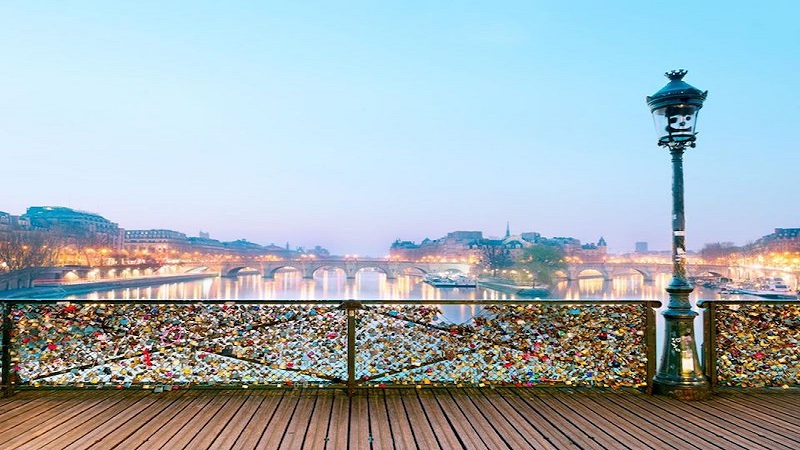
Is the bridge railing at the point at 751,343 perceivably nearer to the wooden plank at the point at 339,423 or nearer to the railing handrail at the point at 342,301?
the railing handrail at the point at 342,301

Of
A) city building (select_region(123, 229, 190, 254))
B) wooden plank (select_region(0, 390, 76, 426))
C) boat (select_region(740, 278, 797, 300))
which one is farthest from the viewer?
city building (select_region(123, 229, 190, 254))

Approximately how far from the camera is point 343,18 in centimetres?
6456

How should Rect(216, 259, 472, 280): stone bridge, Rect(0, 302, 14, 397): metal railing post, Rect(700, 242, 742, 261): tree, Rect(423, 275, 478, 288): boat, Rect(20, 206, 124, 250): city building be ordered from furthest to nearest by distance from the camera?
1. Rect(700, 242, 742, 261): tree
2. Rect(20, 206, 124, 250): city building
3. Rect(216, 259, 472, 280): stone bridge
4. Rect(423, 275, 478, 288): boat
5. Rect(0, 302, 14, 397): metal railing post

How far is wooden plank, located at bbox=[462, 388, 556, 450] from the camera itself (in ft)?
13.0

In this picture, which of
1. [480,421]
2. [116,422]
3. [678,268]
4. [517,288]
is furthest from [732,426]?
[517,288]

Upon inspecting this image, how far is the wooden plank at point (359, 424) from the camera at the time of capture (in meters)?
3.94

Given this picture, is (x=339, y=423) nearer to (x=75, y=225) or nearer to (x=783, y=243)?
(x=75, y=225)

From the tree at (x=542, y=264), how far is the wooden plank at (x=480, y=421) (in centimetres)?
6828

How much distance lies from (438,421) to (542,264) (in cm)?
7562

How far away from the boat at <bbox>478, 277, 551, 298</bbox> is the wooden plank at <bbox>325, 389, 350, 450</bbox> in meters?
56.4

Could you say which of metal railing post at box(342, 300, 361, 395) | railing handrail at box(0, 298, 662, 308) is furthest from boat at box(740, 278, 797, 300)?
metal railing post at box(342, 300, 361, 395)

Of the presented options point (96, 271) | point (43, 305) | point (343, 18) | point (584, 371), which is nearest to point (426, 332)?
point (584, 371)

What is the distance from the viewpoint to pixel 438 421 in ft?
14.6

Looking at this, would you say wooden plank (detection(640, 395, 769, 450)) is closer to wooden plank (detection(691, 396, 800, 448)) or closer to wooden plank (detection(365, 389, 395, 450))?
wooden plank (detection(691, 396, 800, 448))
